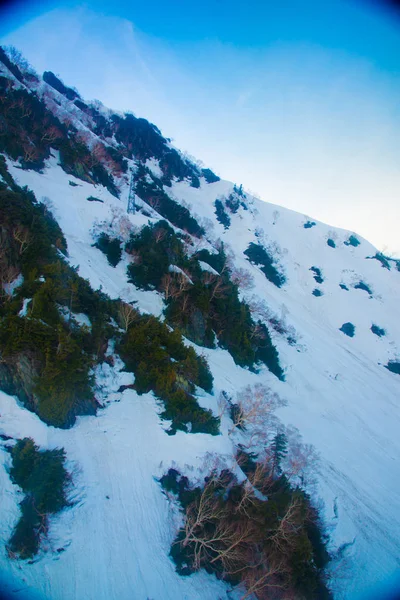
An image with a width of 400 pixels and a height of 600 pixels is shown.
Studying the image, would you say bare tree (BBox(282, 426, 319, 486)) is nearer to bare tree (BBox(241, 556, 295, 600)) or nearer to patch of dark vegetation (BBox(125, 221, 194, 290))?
bare tree (BBox(241, 556, 295, 600))

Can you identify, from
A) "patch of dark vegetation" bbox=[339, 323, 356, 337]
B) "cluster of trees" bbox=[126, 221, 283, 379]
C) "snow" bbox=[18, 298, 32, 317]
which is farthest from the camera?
"patch of dark vegetation" bbox=[339, 323, 356, 337]

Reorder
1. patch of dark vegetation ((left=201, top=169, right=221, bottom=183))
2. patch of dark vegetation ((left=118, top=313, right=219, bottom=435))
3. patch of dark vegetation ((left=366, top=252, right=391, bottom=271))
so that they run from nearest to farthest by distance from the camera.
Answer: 1. patch of dark vegetation ((left=118, top=313, right=219, bottom=435))
2. patch of dark vegetation ((left=366, top=252, right=391, bottom=271))
3. patch of dark vegetation ((left=201, top=169, right=221, bottom=183))

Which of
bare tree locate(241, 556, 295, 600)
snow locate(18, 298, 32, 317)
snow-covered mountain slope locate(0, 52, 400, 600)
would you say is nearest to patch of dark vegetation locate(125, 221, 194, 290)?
snow-covered mountain slope locate(0, 52, 400, 600)

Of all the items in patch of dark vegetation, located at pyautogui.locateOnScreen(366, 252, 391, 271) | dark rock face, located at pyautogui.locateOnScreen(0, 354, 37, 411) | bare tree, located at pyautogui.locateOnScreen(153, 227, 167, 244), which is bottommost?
dark rock face, located at pyautogui.locateOnScreen(0, 354, 37, 411)

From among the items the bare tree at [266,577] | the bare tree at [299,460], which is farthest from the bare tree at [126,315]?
the bare tree at [299,460]

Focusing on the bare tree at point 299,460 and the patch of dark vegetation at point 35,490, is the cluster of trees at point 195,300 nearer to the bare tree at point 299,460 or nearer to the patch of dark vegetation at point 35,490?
the bare tree at point 299,460

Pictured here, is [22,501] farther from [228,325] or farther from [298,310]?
[298,310]
